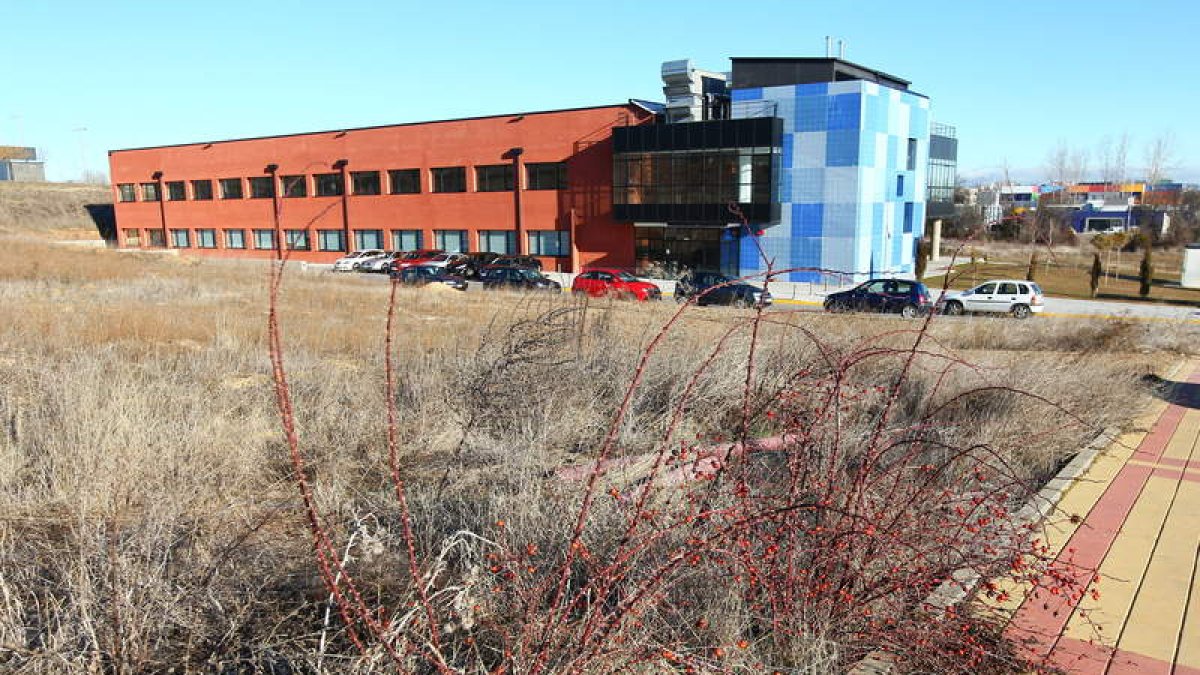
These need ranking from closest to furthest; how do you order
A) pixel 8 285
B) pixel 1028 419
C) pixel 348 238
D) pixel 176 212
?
pixel 1028 419 < pixel 8 285 < pixel 348 238 < pixel 176 212

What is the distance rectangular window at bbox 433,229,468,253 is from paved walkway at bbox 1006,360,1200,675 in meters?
41.5

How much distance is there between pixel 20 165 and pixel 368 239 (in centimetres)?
9602

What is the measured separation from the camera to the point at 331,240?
53438 millimetres

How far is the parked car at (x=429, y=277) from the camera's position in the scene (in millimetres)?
33531

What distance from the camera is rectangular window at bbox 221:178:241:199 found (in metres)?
56.9

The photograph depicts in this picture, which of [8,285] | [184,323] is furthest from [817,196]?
[8,285]

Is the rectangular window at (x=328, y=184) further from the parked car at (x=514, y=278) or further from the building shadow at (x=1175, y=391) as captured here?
the building shadow at (x=1175, y=391)

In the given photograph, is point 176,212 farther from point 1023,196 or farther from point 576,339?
point 1023,196

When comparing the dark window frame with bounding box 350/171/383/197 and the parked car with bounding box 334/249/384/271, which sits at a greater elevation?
the dark window frame with bounding box 350/171/383/197

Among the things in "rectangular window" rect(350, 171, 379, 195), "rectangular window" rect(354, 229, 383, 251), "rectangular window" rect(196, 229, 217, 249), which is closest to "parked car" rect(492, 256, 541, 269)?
"rectangular window" rect(354, 229, 383, 251)

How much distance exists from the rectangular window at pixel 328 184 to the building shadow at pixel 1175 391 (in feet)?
159

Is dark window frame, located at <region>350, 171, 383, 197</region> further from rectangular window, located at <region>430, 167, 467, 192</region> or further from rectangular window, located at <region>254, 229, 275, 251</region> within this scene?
rectangular window, located at <region>254, 229, 275, 251</region>

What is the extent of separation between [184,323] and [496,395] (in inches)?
434

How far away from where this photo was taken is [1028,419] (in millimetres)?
8008
